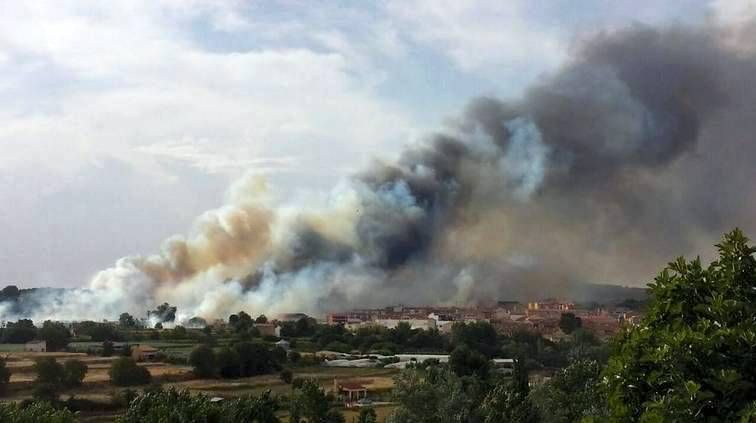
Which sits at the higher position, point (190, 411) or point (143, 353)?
point (143, 353)

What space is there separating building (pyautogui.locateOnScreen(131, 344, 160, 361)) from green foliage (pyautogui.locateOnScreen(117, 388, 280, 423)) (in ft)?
80.6

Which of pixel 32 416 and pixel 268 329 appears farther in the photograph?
pixel 268 329

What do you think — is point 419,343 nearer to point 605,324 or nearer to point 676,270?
point 605,324

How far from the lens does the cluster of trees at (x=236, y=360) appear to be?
3947 centimetres

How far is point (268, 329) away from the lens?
56969 millimetres

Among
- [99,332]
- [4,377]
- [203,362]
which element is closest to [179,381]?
[203,362]

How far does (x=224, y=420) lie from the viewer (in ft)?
52.9

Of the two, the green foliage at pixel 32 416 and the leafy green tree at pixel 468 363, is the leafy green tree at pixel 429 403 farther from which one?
the leafy green tree at pixel 468 363

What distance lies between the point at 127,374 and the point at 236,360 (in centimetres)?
605

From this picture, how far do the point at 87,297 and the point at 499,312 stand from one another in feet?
125

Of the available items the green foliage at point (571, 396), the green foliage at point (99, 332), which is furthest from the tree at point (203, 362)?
the green foliage at point (571, 396)

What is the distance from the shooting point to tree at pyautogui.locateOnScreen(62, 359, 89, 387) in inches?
1346

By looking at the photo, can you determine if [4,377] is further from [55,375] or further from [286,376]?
[286,376]

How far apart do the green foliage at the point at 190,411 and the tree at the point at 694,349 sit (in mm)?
10460
